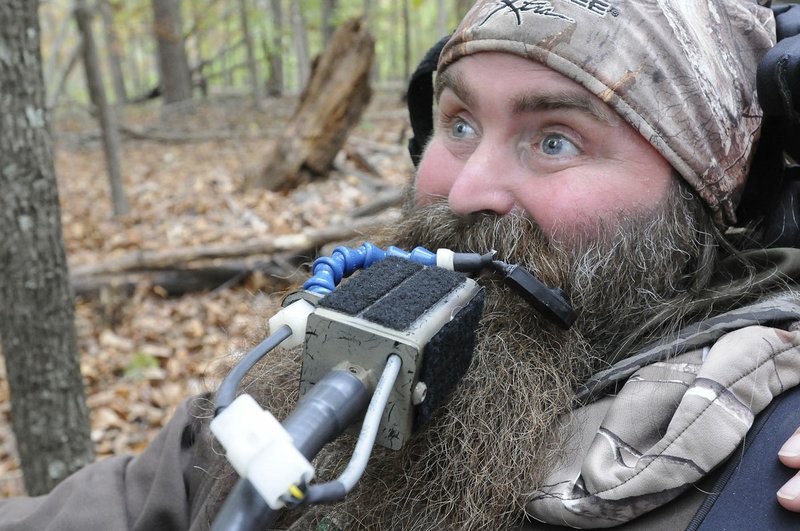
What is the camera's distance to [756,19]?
144 centimetres

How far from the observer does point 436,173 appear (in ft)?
4.91

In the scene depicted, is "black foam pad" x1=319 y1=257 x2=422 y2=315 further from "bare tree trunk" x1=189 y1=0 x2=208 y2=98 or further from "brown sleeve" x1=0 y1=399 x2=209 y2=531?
"bare tree trunk" x1=189 y1=0 x2=208 y2=98

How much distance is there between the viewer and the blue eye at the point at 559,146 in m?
1.32

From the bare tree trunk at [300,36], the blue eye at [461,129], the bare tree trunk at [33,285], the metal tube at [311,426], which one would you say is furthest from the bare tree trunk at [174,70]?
the metal tube at [311,426]

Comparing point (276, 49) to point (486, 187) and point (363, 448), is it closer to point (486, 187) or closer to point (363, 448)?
point (486, 187)

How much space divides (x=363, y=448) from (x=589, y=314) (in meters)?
0.77

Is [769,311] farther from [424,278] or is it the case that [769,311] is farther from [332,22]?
[332,22]

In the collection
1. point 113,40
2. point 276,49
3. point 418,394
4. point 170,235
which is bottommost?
point 170,235

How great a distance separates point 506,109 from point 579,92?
0.15 m

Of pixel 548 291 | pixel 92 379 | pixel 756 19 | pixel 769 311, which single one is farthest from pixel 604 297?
pixel 92 379

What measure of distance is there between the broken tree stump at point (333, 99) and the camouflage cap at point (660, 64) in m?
5.48

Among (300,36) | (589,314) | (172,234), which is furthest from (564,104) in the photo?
(300,36)

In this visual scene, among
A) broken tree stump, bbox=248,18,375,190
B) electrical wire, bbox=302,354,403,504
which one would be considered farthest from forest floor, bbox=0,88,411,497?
electrical wire, bbox=302,354,403,504

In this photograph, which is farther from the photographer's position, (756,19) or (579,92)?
(756,19)
